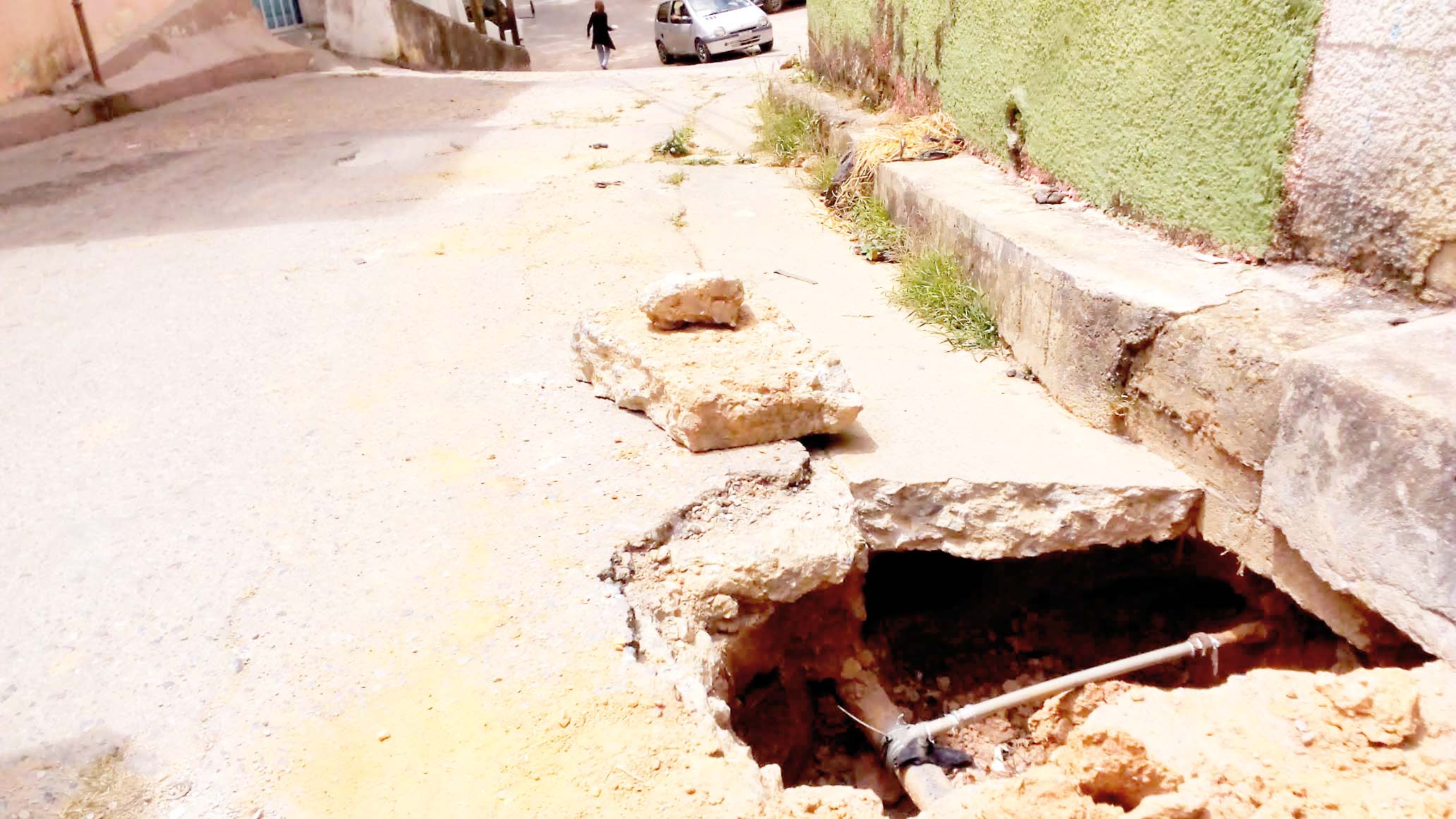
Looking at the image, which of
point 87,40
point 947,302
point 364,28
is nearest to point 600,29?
point 364,28

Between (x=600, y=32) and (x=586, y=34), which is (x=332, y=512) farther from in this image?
(x=586, y=34)

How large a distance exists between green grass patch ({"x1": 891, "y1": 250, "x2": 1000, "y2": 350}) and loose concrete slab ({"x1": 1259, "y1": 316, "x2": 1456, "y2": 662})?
1413 mm

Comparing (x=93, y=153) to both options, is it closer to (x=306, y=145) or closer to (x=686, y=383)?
(x=306, y=145)

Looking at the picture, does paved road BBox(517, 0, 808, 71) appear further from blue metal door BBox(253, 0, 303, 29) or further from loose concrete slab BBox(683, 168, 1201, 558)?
loose concrete slab BBox(683, 168, 1201, 558)

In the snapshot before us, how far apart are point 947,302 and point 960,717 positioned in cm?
177

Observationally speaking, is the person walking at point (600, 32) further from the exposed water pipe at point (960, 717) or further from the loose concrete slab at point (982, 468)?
the exposed water pipe at point (960, 717)

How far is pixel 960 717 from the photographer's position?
8.72ft

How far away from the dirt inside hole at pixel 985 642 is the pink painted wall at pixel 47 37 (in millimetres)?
7760

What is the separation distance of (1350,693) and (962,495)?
1.06m

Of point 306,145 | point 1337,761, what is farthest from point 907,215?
point 306,145

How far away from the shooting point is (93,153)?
23.1ft

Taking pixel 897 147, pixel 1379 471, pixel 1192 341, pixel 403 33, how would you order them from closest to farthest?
pixel 1379 471, pixel 1192 341, pixel 897 147, pixel 403 33

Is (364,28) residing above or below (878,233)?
above

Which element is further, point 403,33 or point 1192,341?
point 403,33
